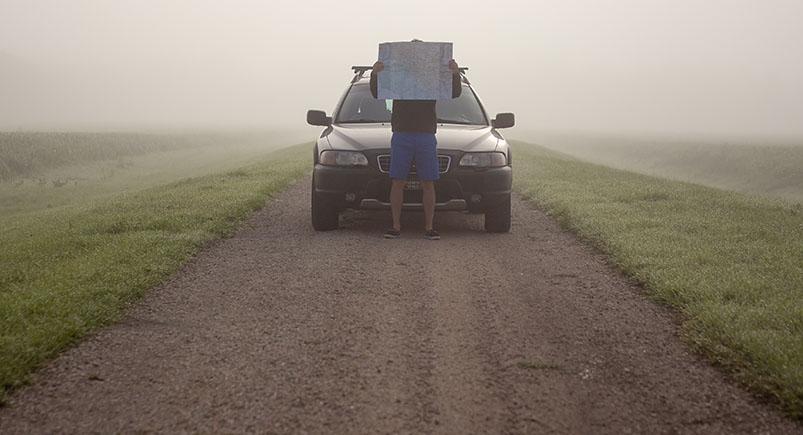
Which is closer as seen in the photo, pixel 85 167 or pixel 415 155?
pixel 415 155

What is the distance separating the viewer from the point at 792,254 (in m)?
7.89

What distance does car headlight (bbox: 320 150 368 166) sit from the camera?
332 inches

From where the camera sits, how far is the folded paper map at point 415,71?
798cm

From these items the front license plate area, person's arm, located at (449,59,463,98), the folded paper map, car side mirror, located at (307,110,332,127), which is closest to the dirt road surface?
the front license plate area

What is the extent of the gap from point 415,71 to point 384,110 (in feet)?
5.57

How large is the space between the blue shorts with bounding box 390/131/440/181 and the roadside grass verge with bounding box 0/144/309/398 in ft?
7.91

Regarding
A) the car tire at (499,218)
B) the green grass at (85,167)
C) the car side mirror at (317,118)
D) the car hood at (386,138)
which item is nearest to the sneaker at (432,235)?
the car tire at (499,218)

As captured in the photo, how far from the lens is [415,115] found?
8055 mm

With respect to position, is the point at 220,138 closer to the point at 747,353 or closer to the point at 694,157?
the point at 694,157

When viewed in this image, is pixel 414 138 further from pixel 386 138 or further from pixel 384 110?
pixel 384 110

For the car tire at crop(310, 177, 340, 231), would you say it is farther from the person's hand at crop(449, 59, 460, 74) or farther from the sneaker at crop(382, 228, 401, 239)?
the person's hand at crop(449, 59, 460, 74)

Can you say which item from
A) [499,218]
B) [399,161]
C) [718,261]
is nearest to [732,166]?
[499,218]

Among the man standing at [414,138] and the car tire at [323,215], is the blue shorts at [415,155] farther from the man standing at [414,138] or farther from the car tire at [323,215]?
the car tire at [323,215]

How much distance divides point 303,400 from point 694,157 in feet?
148
